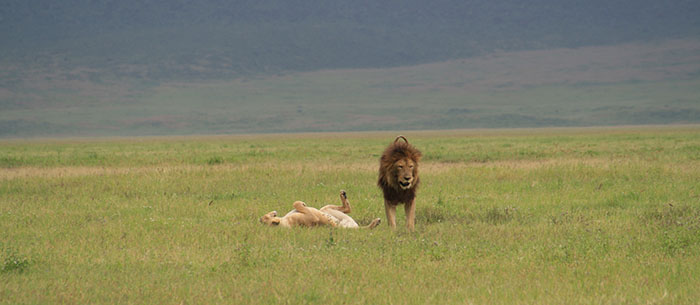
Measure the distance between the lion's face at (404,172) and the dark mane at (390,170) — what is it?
0.28ft

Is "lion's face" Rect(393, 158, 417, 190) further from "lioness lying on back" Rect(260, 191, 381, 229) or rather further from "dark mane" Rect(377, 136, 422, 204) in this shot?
"lioness lying on back" Rect(260, 191, 381, 229)

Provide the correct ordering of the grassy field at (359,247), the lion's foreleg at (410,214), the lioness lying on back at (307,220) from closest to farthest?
the grassy field at (359,247) < the lion's foreleg at (410,214) < the lioness lying on back at (307,220)

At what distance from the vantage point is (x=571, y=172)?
1997cm

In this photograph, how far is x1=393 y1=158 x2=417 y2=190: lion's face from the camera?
1075cm

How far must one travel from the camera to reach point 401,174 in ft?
35.3

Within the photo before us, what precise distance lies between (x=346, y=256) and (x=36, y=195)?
10045 millimetres

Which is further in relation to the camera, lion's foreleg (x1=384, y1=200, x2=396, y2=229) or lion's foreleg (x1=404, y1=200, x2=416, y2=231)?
lion's foreleg (x1=384, y1=200, x2=396, y2=229)

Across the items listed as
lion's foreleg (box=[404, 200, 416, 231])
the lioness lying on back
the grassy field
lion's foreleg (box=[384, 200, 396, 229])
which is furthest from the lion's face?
the lioness lying on back

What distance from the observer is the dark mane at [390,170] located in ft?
36.0

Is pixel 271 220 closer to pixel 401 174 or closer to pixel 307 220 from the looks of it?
pixel 307 220

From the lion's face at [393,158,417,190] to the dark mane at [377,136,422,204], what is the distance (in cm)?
8

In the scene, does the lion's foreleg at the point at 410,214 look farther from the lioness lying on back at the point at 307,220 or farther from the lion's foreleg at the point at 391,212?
the lioness lying on back at the point at 307,220

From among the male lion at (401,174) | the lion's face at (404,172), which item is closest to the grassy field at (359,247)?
the male lion at (401,174)

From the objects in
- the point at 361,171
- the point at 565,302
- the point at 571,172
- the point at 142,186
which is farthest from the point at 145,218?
the point at 571,172
